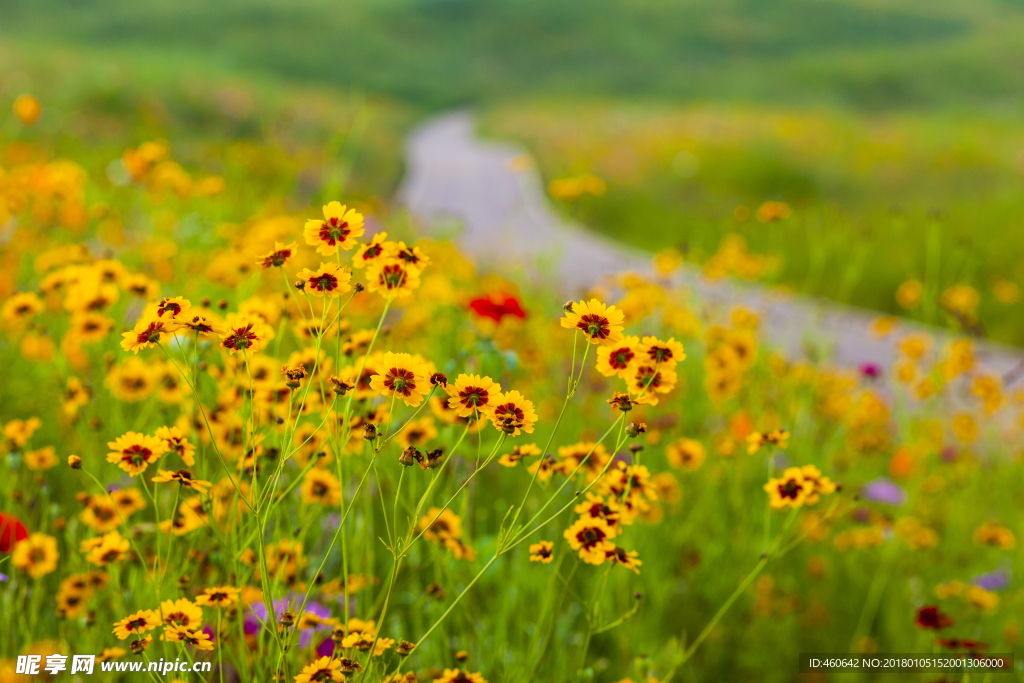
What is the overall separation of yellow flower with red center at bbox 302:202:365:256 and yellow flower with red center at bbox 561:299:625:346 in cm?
32

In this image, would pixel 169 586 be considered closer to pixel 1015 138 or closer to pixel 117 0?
pixel 1015 138

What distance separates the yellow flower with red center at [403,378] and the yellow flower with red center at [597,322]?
20 centimetres

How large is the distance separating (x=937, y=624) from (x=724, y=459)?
41.0 inches

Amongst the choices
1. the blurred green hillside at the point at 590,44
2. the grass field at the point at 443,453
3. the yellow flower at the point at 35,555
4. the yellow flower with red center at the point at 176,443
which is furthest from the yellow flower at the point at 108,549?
the blurred green hillside at the point at 590,44

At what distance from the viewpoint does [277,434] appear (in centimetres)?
143

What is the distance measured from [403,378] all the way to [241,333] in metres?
0.24

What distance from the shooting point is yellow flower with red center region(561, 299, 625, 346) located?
95 centimetres

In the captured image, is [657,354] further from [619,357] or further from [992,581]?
[992,581]

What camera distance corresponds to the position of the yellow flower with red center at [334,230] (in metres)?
0.99

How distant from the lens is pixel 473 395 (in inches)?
35.6

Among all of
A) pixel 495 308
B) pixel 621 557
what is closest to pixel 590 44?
pixel 495 308

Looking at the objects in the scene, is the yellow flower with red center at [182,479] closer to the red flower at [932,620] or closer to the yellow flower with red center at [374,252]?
the yellow flower with red center at [374,252]

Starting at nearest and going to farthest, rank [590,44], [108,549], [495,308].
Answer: [108,549] → [495,308] → [590,44]

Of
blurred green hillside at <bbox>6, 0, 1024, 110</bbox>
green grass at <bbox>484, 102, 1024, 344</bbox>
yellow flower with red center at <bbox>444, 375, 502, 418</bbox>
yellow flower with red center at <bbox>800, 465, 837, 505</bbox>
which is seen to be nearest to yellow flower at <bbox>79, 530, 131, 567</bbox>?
yellow flower with red center at <bbox>444, 375, 502, 418</bbox>
